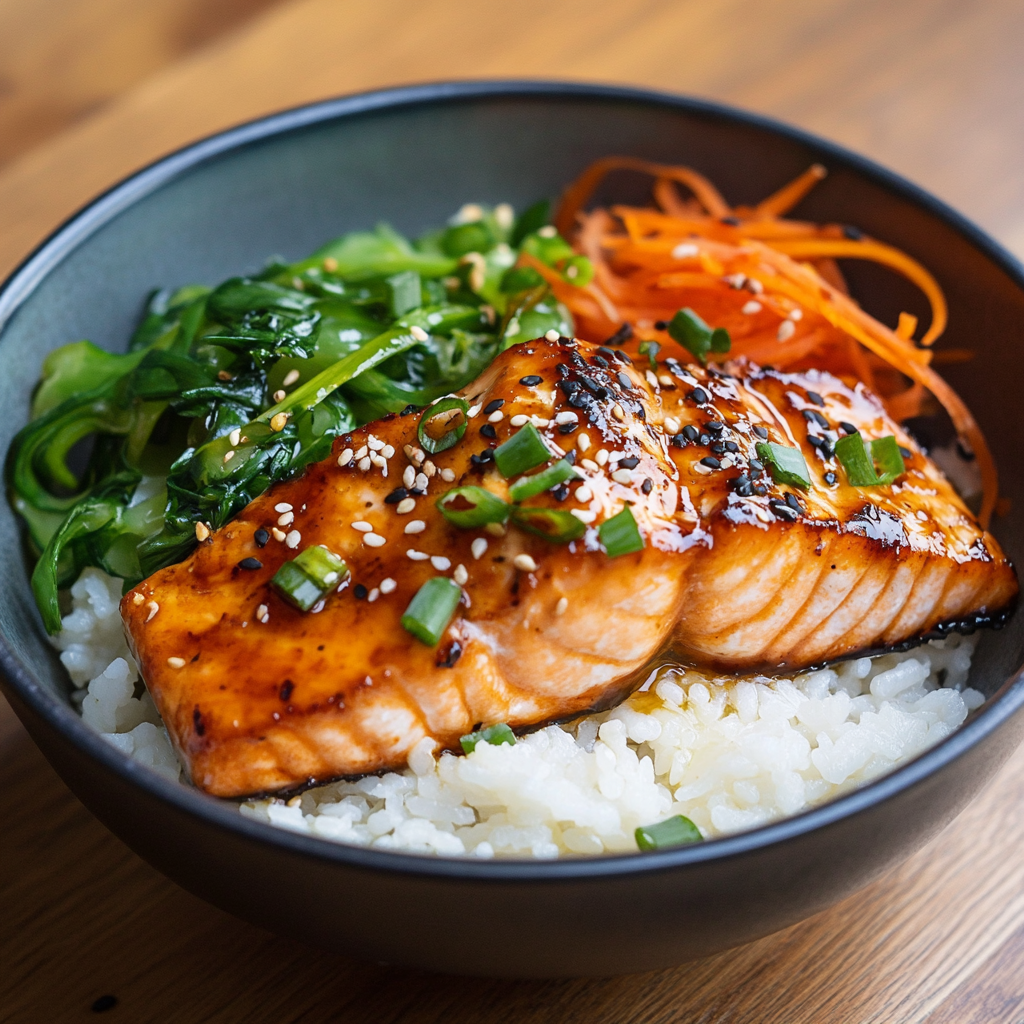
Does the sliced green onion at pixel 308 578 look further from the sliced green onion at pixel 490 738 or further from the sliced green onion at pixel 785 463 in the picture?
the sliced green onion at pixel 785 463

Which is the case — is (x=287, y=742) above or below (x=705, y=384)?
below

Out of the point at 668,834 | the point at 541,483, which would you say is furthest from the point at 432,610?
the point at 668,834

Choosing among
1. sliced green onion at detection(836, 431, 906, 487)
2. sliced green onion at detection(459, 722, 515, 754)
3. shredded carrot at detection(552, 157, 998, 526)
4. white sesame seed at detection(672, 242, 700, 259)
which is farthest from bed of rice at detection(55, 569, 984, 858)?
white sesame seed at detection(672, 242, 700, 259)

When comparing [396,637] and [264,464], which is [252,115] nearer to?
[264,464]

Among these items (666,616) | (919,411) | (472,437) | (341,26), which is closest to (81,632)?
(472,437)

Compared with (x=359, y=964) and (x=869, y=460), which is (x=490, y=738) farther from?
(x=869, y=460)

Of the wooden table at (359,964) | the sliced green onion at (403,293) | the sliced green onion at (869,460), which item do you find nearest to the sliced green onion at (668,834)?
the wooden table at (359,964)

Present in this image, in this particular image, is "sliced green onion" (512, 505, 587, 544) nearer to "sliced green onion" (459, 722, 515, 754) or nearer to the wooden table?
"sliced green onion" (459, 722, 515, 754)
